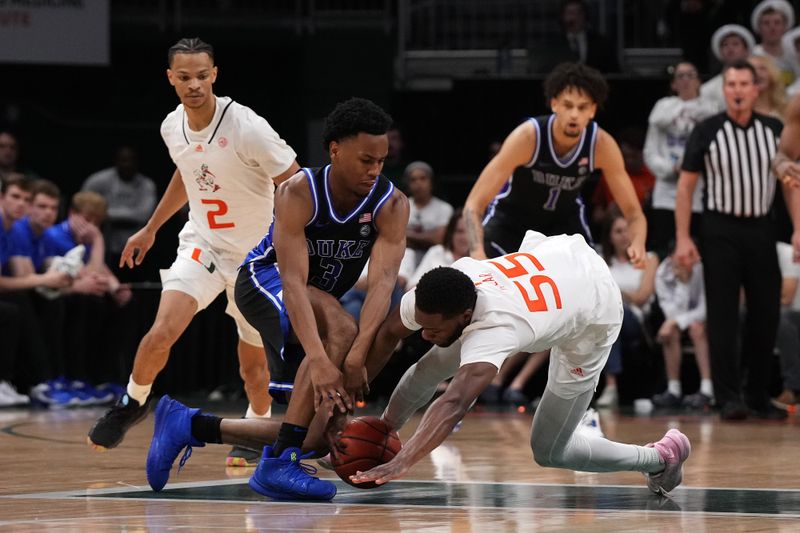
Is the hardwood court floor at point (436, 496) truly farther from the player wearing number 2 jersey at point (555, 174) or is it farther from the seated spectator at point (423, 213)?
the seated spectator at point (423, 213)

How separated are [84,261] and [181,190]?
4.78 metres

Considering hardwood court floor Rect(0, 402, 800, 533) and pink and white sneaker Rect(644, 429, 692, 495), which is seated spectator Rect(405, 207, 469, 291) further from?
pink and white sneaker Rect(644, 429, 692, 495)

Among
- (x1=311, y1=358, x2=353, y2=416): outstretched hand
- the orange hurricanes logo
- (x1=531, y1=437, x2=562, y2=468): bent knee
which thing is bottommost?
(x1=531, y1=437, x2=562, y2=468): bent knee

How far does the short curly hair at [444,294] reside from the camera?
4.52 metres

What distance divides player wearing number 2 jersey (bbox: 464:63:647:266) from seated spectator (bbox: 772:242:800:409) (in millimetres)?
3344

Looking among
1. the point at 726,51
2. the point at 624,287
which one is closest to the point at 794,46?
the point at 726,51

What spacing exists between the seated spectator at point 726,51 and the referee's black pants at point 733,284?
2.47m

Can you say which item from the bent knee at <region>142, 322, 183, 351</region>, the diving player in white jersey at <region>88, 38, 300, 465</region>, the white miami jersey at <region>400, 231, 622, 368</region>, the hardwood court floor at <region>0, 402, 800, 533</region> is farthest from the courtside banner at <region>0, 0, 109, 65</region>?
the white miami jersey at <region>400, 231, 622, 368</region>

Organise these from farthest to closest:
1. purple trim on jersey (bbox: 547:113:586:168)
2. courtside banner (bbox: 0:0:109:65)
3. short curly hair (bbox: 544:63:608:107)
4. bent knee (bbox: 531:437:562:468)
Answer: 1. courtside banner (bbox: 0:0:109:65)
2. purple trim on jersey (bbox: 547:113:586:168)
3. short curly hair (bbox: 544:63:608:107)
4. bent knee (bbox: 531:437:562:468)

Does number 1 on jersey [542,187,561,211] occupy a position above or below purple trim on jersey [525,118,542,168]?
below

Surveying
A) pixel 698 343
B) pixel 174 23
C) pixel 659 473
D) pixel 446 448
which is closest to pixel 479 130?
pixel 174 23

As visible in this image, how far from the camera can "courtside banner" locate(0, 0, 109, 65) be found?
42.9 feet

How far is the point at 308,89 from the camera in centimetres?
1440

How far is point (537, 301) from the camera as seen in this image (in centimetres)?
476
